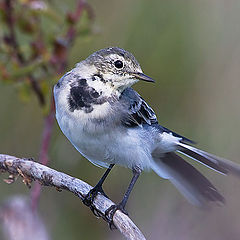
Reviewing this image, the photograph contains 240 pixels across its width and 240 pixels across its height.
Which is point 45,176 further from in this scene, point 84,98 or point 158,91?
point 158,91

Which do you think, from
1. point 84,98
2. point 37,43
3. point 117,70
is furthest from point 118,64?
point 37,43

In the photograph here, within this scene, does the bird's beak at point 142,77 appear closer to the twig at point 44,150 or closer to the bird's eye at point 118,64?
the bird's eye at point 118,64

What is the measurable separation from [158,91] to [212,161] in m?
1.66

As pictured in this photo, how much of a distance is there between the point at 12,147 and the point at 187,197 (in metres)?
1.96

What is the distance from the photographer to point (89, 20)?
3721mm

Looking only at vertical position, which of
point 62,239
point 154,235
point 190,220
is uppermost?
point 190,220

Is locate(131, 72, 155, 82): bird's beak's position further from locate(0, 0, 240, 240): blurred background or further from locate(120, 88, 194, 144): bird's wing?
locate(0, 0, 240, 240): blurred background

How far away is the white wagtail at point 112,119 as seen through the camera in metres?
3.20

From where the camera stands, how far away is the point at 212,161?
130 inches

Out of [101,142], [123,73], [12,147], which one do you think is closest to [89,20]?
[123,73]

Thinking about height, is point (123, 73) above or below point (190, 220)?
above

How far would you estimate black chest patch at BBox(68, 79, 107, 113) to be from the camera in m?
3.22

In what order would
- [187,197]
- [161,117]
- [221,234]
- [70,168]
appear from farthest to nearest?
[161,117] → [70,168] → [187,197] → [221,234]

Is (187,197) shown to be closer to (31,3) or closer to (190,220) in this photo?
(190,220)
